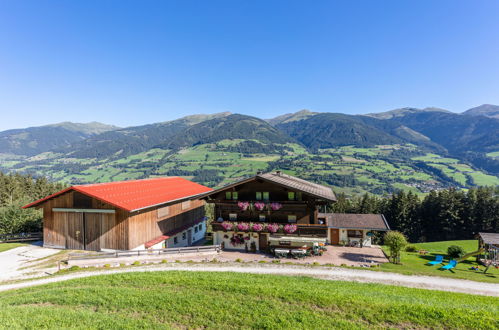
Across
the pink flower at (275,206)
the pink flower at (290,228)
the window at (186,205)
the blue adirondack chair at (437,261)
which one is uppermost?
the pink flower at (275,206)

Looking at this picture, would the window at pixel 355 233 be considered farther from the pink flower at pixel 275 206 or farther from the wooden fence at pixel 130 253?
the wooden fence at pixel 130 253

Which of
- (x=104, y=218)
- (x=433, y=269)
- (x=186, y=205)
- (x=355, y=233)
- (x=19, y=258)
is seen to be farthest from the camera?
(x=186, y=205)

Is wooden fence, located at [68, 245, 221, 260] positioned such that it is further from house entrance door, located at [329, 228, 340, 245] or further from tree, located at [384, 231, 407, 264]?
tree, located at [384, 231, 407, 264]

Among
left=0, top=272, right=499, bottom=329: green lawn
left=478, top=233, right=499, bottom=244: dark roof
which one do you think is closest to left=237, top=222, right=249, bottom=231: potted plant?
left=0, top=272, right=499, bottom=329: green lawn

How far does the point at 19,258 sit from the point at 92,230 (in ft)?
23.2

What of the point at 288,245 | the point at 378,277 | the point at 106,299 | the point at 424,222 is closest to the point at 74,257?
the point at 106,299

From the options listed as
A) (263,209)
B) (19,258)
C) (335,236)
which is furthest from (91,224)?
(335,236)

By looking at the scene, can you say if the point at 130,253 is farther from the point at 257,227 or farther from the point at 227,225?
the point at 257,227

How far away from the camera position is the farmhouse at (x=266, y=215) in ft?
103

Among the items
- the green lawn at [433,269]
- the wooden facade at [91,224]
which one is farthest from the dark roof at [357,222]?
the wooden facade at [91,224]

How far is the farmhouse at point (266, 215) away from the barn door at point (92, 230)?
12.9 metres

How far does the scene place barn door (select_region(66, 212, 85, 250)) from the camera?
97.5 feet

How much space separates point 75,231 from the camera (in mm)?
29922

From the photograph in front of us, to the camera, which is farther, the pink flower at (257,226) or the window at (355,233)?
the window at (355,233)
